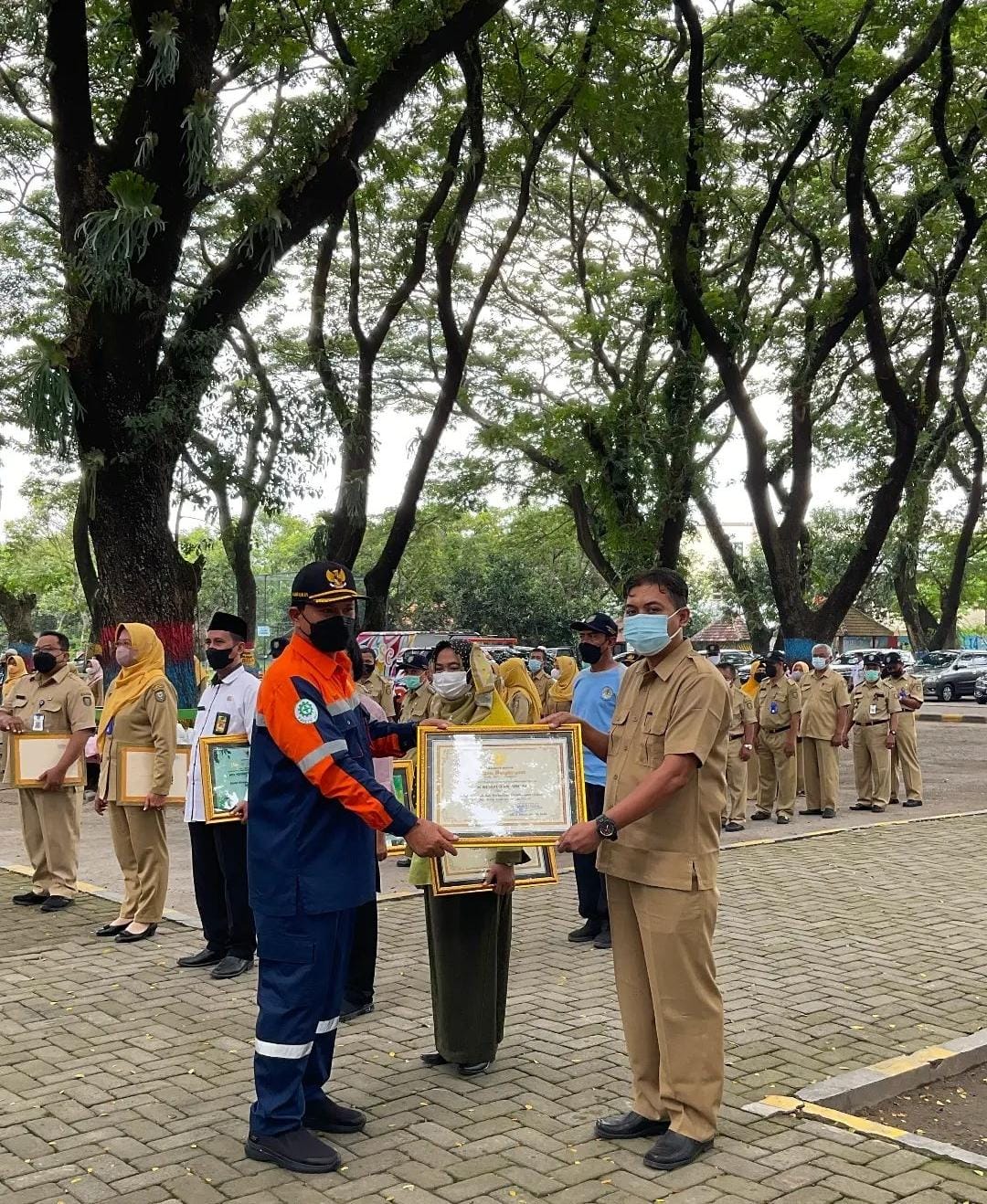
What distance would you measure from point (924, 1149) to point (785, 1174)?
22.5 inches

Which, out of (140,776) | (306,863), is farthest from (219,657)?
(306,863)

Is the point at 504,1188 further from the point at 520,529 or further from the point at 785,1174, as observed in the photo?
the point at 520,529

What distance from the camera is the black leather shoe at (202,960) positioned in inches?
291

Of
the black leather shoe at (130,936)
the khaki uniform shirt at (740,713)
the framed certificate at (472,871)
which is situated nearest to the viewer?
the framed certificate at (472,871)

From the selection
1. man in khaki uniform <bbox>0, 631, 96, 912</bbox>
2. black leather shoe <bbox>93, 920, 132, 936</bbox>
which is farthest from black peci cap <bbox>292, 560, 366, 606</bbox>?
man in khaki uniform <bbox>0, 631, 96, 912</bbox>

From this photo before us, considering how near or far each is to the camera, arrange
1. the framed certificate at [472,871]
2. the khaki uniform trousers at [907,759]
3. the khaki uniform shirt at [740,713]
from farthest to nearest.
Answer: the khaki uniform trousers at [907,759], the khaki uniform shirt at [740,713], the framed certificate at [472,871]

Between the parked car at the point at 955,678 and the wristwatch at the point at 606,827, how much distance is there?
37832 millimetres

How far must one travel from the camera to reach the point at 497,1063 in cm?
569

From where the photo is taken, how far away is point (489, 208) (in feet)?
77.5

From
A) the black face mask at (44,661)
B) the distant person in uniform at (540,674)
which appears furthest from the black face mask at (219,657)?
the distant person in uniform at (540,674)

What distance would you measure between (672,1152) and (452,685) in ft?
7.67

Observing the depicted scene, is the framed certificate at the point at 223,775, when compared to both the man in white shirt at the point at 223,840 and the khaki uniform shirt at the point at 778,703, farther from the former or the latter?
the khaki uniform shirt at the point at 778,703

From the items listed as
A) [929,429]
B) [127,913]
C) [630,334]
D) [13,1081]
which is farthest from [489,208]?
[13,1081]

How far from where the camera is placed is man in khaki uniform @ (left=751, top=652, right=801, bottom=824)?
1458cm
